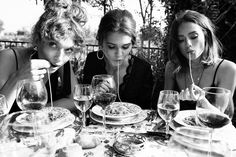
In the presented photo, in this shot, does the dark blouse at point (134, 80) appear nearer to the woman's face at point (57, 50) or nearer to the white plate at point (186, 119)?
the woman's face at point (57, 50)

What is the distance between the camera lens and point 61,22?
5.91 feet

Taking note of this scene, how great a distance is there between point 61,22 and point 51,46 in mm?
202

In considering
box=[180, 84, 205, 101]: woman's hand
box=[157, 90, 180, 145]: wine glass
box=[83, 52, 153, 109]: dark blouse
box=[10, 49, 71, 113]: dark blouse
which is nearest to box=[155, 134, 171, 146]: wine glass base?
box=[157, 90, 180, 145]: wine glass

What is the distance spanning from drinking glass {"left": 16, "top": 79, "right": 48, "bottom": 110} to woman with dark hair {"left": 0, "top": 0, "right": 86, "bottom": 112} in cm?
48

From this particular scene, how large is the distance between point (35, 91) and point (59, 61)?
72 cm

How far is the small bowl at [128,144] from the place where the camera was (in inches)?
41.4

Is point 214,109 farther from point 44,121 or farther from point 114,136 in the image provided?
point 44,121

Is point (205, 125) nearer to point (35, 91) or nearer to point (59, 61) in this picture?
point (35, 91)

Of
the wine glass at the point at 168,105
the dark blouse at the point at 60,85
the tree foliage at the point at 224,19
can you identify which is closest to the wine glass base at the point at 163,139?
the wine glass at the point at 168,105

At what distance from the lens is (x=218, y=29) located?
10.3 ft

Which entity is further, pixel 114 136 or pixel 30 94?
pixel 114 136

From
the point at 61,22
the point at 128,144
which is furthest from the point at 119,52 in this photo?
the point at 128,144

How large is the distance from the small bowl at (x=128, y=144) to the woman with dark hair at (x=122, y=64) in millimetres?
1050

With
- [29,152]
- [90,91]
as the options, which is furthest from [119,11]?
[29,152]
